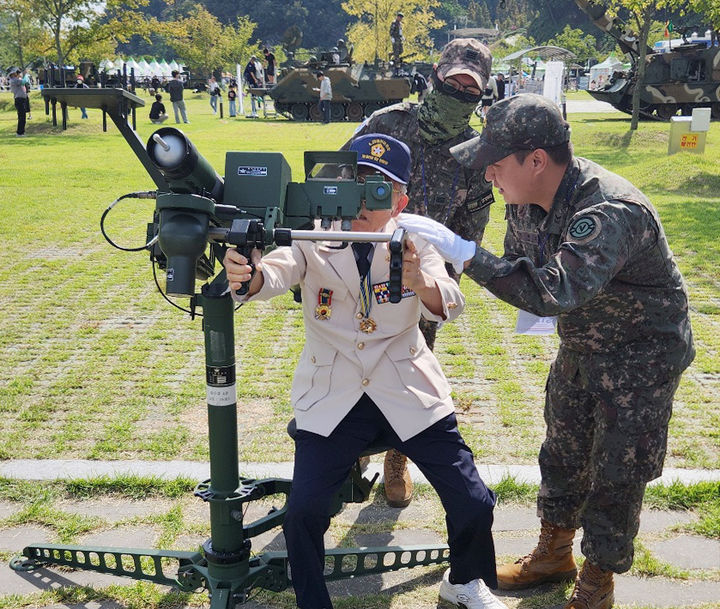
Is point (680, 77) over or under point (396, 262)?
over

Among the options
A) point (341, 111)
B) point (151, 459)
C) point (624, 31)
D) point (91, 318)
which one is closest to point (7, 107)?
point (341, 111)

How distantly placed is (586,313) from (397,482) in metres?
1.46

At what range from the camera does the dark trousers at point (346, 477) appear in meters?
2.76

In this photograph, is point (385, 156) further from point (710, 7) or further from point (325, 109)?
point (325, 109)

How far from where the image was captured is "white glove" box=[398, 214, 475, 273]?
2.47m

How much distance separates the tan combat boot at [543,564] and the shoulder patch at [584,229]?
1.40 m

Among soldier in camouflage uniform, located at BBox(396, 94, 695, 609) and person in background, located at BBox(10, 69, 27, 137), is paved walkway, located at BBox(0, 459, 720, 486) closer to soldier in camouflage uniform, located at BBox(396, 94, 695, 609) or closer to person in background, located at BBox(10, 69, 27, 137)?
Result: soldier in camouflage uniform, located at BBox(396, 94, 695, 609)

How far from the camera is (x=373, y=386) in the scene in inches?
116

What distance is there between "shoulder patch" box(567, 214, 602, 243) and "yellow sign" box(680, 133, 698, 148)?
616 inches

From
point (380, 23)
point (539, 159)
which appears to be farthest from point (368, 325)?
point (380, 23)

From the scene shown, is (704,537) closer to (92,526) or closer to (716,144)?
(92,526)

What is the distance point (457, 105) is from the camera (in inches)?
158

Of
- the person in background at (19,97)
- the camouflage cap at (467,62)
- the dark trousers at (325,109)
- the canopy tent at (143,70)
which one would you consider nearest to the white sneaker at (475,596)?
the camouflage cap at (467,62)

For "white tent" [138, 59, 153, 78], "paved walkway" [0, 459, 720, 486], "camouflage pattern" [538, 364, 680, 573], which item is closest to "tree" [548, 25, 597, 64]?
"white tent" [138, 59, 153, 78]
